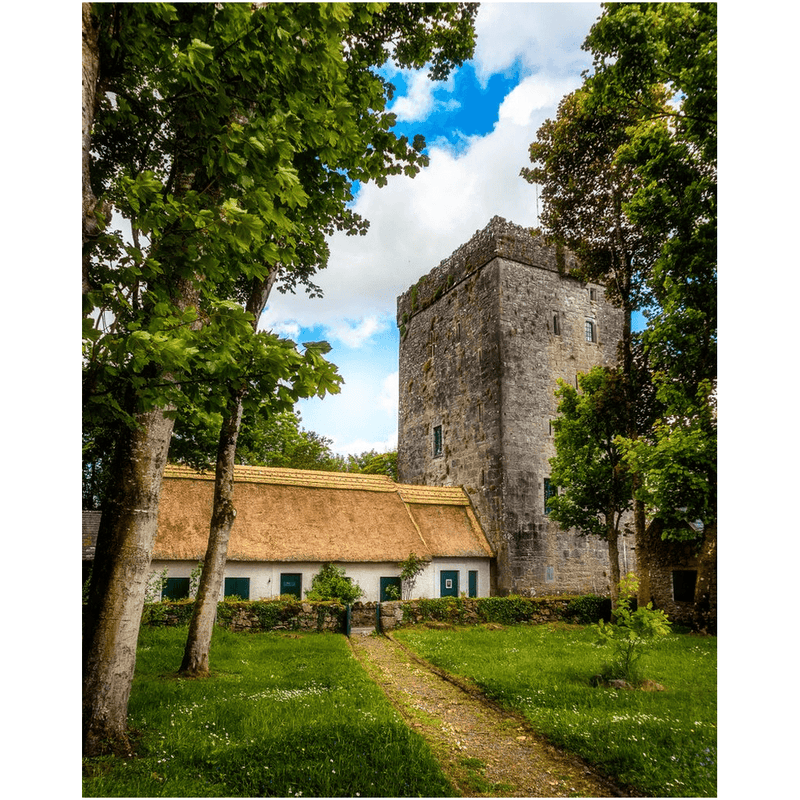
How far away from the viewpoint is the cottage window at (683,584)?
18.8 meters

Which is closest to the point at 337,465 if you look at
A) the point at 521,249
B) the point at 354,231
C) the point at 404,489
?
the point at 404,489

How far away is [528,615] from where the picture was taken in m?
20.1

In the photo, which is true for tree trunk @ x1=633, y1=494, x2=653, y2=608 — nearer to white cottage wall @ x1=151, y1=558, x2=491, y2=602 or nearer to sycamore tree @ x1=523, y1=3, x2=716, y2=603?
sycamore tree @ x1=523, y1=3, x2=716, y2=603

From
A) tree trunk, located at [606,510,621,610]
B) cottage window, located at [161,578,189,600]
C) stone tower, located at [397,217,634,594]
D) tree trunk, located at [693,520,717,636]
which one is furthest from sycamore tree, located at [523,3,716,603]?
cottage window, located at [161,578,189,600]

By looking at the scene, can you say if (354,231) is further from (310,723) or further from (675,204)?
(310,723)

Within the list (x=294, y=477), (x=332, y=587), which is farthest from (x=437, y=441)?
(x=332, y=587)

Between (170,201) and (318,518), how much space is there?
18466 mm

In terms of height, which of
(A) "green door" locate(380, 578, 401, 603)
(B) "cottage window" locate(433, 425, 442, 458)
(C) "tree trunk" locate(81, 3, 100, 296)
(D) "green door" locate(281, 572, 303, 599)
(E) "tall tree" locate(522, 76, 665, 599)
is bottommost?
(A) "green door" locate(380, 578, 401, 603)

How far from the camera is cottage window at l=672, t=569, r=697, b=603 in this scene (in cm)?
1878

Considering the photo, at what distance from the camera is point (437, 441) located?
29.1 m

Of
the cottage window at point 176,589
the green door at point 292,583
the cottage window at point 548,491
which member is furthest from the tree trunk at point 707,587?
the cottage window at point 176,589

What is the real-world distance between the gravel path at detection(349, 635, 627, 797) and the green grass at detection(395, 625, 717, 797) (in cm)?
28

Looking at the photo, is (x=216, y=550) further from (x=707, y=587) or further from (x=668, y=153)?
(x=707, y=587)

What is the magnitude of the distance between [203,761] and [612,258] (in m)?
19.9
